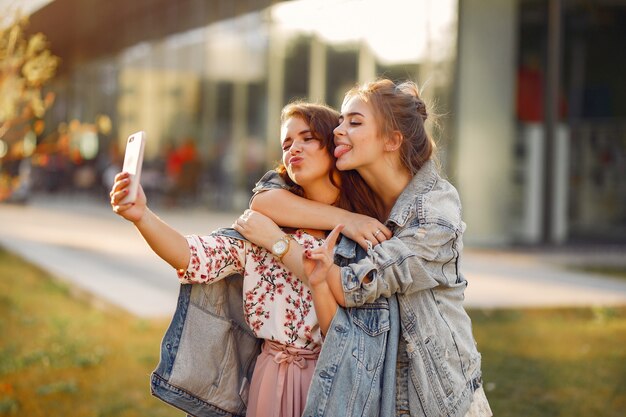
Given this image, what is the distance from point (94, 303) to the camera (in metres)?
9.34

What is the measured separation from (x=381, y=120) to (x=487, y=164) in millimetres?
13318

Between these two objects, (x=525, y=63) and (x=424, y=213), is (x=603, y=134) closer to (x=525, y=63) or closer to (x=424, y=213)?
(x=525, y=63)

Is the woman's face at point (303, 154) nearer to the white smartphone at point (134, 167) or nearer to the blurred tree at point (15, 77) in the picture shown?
the white smartphone at point (134, 167)

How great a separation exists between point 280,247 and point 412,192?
44cm

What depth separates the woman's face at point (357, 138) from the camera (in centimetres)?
287

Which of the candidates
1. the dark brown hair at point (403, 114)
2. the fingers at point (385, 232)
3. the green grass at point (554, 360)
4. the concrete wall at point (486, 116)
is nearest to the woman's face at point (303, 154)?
the dark brown hair at point (403, 114)

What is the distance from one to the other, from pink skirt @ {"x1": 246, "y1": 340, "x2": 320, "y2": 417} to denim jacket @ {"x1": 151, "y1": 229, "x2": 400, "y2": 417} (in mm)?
153

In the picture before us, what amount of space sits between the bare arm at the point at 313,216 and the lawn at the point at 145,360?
296 centimetres

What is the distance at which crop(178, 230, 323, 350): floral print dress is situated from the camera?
2.93 metres

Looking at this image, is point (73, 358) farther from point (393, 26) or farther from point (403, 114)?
point (393, 26)

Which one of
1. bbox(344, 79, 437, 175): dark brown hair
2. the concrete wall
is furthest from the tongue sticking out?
the concrete wall

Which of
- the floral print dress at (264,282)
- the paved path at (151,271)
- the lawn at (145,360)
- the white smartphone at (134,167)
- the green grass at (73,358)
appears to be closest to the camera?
the white smartphone at (134,167)

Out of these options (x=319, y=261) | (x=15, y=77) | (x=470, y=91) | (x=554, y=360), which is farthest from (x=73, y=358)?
(x=470, y=91)

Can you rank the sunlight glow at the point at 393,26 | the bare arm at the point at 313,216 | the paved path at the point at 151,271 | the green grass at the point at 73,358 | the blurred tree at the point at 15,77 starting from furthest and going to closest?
the sunlight glow at the point at 393,26 → the paved path at the point at 151,271 → the green grass at the point at 73,358 → the blurred tree at the point at 15,77 → the bare arm at the point at 313,216
